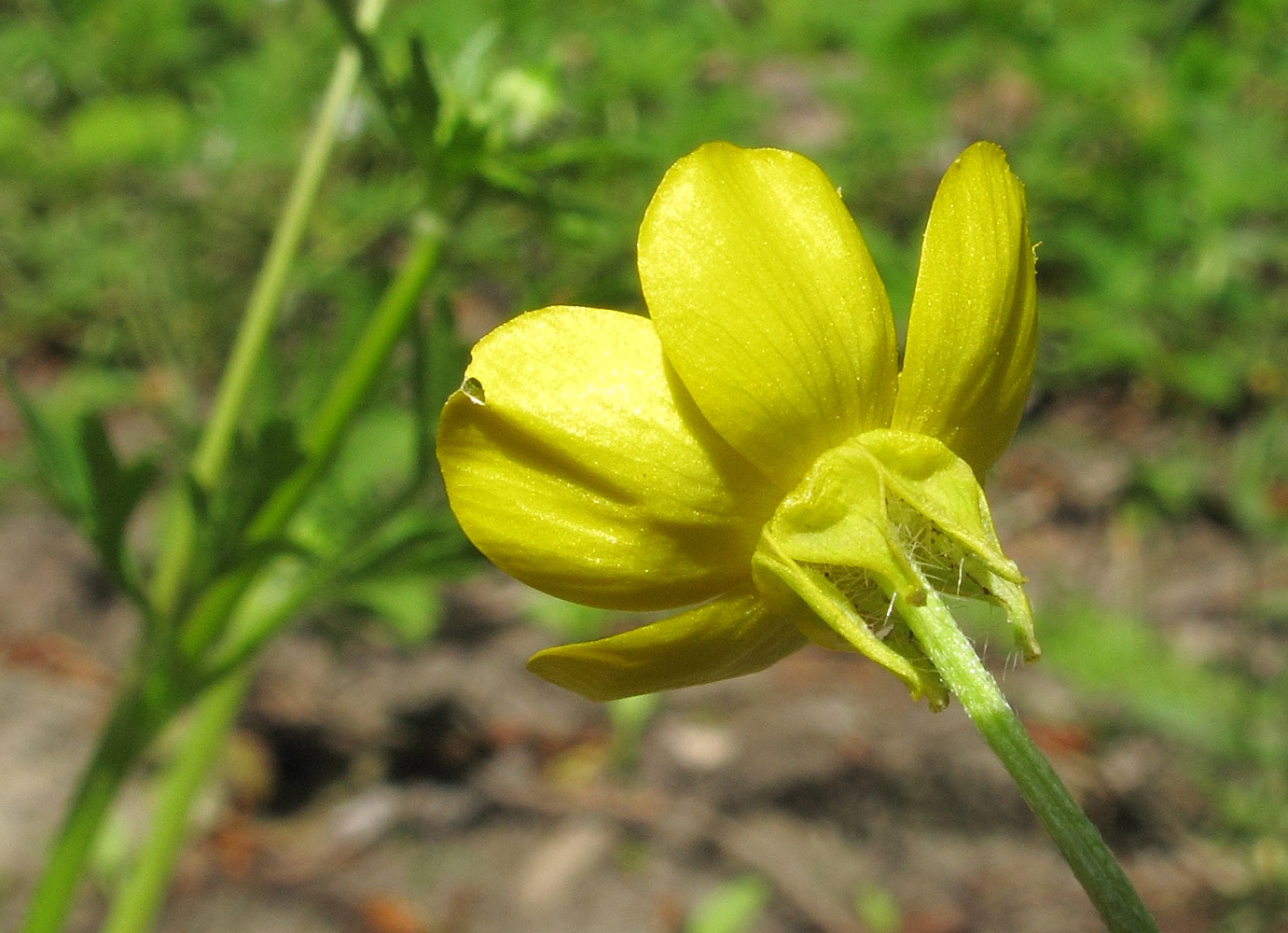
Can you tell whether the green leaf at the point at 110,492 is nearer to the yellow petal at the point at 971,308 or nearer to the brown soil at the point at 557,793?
the yellow petal at the point at 971,308

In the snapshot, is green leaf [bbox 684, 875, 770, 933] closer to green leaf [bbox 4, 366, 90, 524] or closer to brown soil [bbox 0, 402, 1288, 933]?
brown soil [bbox 0, 402, 1288, 933]

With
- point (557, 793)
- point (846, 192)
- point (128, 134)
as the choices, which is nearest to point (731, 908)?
Result: point (557, 793)

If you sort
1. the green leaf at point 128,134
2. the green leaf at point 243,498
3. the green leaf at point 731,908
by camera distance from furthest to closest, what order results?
the green leaf at point 128,134 < the green leaf at point 731,908 < the green leaf at point 243,498

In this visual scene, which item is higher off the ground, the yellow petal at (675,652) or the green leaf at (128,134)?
the yellow petal at (675,652)

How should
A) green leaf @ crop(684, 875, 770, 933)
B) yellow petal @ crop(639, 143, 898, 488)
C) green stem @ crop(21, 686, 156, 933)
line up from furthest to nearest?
1. green leaf @ crop(684, 875, 770, 933)
2. green stem @ crop(21, 686, 156, 933)
3. yellow petal @ crop(639, 143, 898, 488)

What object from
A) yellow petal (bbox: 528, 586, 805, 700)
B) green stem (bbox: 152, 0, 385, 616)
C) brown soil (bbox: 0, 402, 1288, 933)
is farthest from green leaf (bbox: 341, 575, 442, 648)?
yellow petal (bbox: 528, 586, 805, 700)

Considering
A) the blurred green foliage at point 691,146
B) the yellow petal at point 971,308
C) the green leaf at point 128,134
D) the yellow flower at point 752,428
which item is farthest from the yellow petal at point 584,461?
the green leaf at point 128,134

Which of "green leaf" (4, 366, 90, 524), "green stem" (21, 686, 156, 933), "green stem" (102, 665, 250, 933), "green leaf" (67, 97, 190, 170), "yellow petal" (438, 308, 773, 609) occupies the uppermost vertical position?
"yellow petal" (438, 308, 773, 609)

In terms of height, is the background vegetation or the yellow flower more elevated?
the yellow flower

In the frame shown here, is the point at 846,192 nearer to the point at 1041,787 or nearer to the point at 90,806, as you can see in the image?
the point at 90,806
